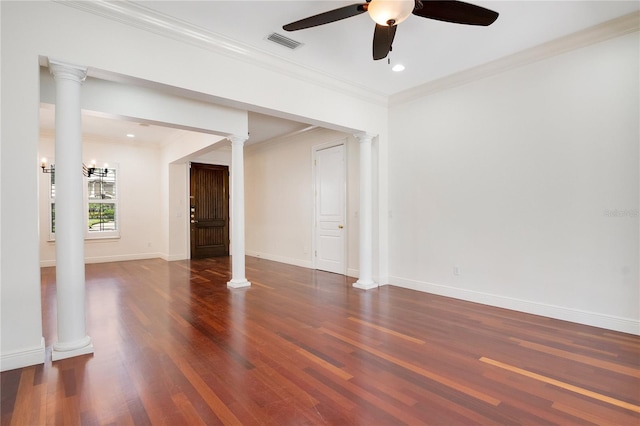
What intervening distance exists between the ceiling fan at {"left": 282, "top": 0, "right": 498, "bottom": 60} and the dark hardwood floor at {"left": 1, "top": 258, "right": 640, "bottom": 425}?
258cm

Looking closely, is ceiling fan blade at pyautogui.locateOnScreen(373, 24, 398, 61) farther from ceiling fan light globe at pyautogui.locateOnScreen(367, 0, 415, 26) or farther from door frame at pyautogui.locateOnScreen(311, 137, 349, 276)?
door frame at pyautogui.locateOnScreen(311, 137, 349, 276)

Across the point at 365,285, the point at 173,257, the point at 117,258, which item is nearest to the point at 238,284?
the point at 365,285

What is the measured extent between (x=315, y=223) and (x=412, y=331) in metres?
3.77

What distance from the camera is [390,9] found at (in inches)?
89.0

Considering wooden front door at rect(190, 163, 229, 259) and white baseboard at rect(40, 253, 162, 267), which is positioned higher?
wooden front door at rect(190, 163, 229, 259)

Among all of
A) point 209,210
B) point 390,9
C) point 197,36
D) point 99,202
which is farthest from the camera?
point 209,210

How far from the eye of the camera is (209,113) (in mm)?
4797

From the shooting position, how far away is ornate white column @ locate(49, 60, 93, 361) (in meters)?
2.73

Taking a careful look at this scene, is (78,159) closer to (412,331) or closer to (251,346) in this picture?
(251,346)

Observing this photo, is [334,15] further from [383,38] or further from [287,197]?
[287,197]

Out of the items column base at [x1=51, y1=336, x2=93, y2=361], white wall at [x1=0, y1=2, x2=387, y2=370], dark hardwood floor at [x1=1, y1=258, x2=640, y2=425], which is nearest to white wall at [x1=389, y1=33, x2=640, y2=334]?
dark hardwood floor at [x1=1, y1=258, x2=640, y2=425]

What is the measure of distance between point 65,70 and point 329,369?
3221mm

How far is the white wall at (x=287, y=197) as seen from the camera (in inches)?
237

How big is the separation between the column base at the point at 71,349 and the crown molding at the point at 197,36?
9.17ft
